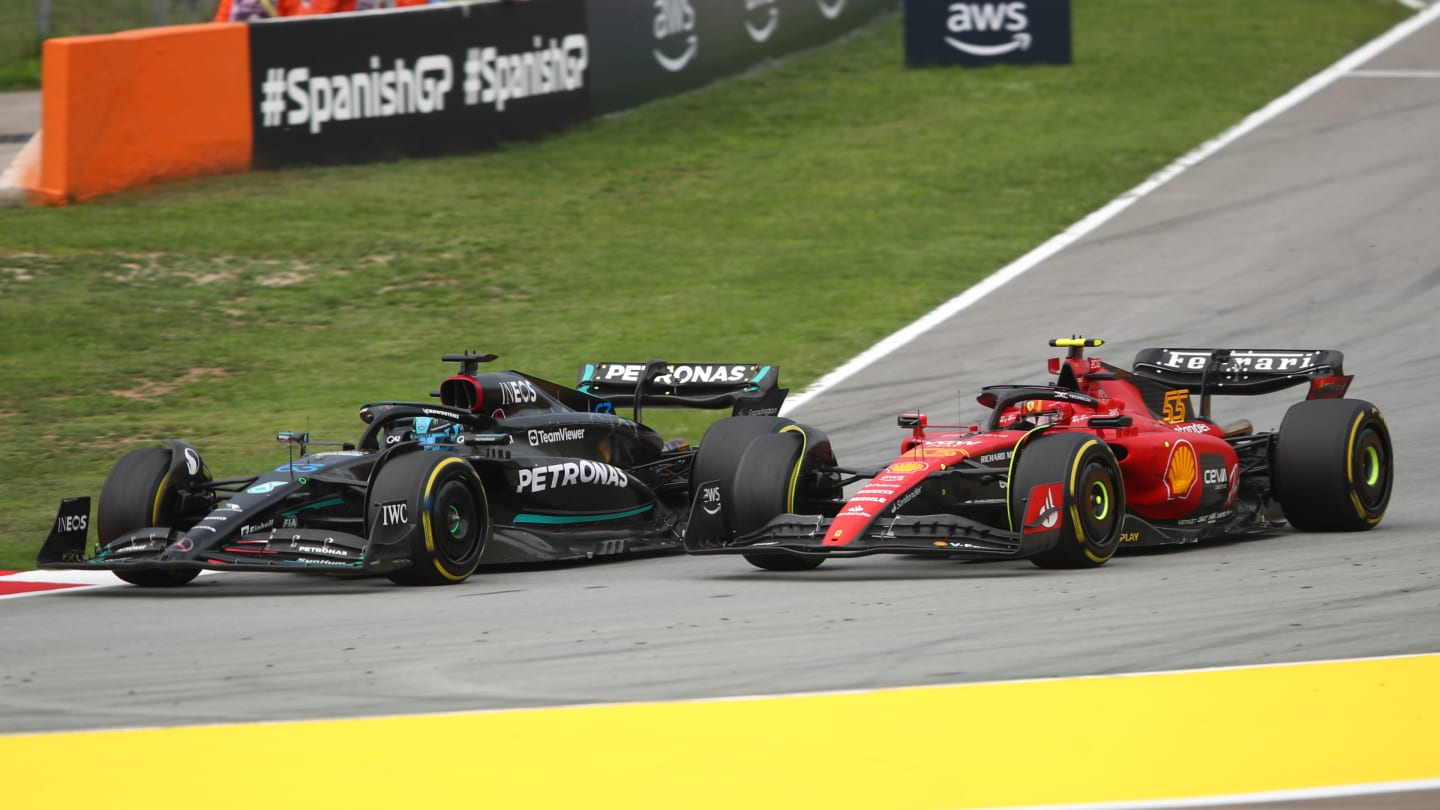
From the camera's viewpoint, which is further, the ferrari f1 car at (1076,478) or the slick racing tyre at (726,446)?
the slick racing tyre at (726,446)

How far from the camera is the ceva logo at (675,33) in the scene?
2748 centimetres

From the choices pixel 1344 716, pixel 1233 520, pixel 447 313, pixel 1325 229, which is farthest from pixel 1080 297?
pixel 1344 716

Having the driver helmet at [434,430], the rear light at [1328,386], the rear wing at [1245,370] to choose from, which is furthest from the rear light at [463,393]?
the rear light at [1328,386]

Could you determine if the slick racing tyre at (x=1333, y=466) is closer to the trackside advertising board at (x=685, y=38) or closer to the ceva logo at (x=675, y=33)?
the trackside advertising board at (x=685, y=38)

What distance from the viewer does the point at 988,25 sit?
2936 cm

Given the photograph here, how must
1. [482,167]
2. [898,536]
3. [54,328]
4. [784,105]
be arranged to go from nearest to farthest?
[898,536], [54,328], [482,167], [784,105]

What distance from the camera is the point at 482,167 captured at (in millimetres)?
24625

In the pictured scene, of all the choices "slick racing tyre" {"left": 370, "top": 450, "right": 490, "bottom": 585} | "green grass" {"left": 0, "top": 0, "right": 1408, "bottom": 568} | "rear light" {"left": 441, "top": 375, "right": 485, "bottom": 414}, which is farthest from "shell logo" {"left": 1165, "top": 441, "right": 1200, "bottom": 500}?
"green grass" {"left": 0, "top": 0, "right": 1408, "bottom": 568}

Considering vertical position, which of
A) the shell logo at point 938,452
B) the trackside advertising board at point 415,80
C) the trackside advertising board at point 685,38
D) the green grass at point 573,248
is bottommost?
the shell logo at point 938,452

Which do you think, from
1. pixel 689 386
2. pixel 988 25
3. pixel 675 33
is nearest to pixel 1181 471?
pixel 689 386

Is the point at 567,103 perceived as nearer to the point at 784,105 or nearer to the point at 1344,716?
the point at 784,105

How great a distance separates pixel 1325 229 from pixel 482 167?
31.8 feet

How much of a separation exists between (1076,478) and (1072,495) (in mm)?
93

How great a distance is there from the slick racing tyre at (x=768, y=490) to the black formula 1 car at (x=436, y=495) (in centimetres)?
73
